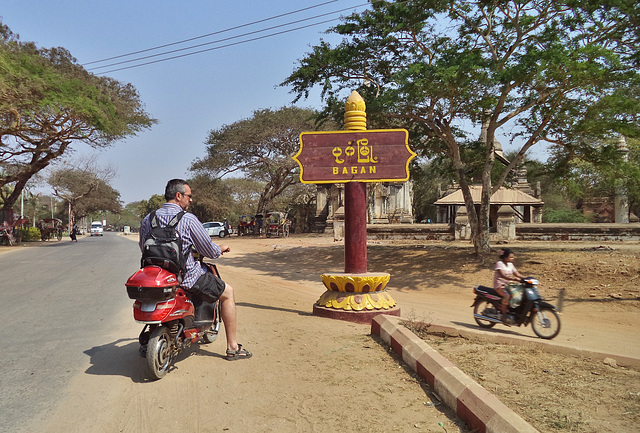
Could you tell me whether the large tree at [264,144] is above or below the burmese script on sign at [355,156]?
above

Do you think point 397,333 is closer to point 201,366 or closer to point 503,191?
→ point 201,366

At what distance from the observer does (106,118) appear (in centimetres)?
2534

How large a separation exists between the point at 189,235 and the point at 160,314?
759 millimetres

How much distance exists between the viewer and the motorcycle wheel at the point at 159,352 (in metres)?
4.27

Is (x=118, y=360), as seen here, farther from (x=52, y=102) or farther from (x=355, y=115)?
(x=52, y=102)

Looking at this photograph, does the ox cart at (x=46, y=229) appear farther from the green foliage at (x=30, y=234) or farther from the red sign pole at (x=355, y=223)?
the red sign pole at (x=355, y=223)

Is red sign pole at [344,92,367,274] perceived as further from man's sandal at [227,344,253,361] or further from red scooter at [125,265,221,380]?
red scooter at [125,265,221,380]

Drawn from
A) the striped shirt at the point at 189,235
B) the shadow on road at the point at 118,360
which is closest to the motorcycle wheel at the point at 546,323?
the striped shirt at the point at 189,235

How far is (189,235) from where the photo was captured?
15.0ft

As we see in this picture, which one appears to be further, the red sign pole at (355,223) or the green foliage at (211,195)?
the green foliage at (211,195)

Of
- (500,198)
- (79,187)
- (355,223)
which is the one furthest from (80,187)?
(355,223)

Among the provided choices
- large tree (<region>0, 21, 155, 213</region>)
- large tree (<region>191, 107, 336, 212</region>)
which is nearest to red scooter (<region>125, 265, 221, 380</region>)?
large tree (<region>0, 21, 155, 213</region>)

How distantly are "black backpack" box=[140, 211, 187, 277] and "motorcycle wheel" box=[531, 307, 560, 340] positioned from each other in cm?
538

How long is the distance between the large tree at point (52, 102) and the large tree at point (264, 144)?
990 centimetres
